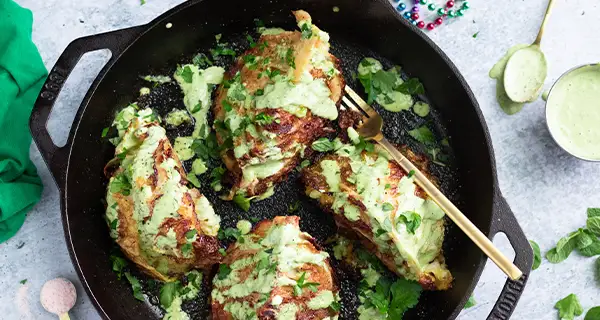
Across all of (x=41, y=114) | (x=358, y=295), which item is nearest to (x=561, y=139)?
(x=358, y=295)

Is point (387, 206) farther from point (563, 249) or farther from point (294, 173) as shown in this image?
point (563, 249)

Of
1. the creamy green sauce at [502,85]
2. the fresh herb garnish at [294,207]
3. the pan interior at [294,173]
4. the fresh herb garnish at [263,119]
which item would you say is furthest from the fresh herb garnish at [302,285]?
the creamy green sauce at [502,85]

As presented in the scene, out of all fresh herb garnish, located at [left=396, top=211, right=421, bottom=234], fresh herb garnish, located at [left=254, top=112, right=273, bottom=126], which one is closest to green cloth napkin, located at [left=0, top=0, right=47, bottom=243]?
fresh herb garnish, located at [left=254, top=112, right=273, bottom=126]

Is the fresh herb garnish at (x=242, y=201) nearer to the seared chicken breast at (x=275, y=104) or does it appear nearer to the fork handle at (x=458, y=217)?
the seared chicken breast at (x=275, y=104)

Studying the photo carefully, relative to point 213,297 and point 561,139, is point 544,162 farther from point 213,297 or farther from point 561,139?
point 213,297

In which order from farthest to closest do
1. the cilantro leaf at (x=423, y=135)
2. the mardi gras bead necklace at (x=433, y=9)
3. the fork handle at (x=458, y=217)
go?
the mardi gras bead necklace at (x=433, y=9) < the cilantro leaf at (x=423, y=135) < the fork handle at (x=458, y=217)

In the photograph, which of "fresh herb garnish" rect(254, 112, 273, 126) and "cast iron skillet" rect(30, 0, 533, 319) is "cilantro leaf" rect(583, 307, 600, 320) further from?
"fresh herb garnish" rect(254, 112, 273, 126)
